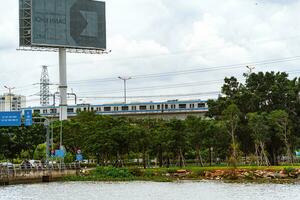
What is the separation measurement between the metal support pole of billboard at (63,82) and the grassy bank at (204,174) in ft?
104

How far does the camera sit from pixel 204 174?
195ft

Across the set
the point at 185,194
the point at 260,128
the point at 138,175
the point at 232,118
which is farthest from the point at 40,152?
the point at 185,194

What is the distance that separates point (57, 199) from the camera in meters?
39.1

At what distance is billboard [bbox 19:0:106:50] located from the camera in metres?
94.4

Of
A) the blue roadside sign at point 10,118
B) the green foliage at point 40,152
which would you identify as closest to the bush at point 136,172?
the blue roadside sign at point 10,118

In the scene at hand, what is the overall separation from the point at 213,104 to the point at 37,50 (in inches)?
1336

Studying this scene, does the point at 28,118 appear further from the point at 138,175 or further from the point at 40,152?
the point at 40,152

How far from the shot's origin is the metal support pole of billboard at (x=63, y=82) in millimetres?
98775

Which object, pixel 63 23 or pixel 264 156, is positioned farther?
pixel 63 23

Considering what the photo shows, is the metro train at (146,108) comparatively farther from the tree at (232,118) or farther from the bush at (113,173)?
the bush at (113,173)

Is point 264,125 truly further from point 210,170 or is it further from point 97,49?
point 97,49

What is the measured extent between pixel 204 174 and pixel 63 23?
46.2 meters

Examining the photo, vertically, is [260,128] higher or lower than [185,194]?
higher

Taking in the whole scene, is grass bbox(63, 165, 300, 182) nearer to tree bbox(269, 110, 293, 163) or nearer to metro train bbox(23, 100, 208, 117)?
tree bbox(269, 110, 293, 163)
